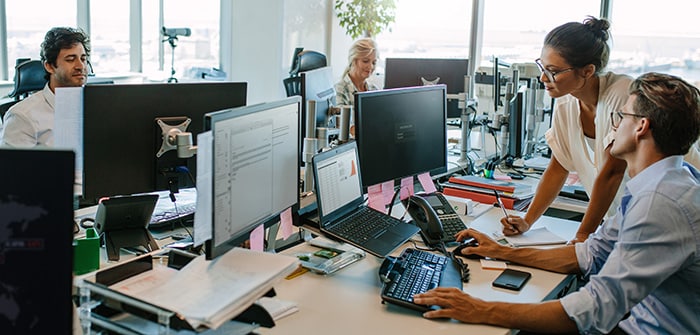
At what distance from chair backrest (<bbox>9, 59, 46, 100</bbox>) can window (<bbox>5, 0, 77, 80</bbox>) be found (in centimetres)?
115

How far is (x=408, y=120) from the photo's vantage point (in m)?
2.50

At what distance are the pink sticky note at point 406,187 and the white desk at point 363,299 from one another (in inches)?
16.2

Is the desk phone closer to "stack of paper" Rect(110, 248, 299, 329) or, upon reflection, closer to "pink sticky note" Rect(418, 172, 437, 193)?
"pink sticky note" Rect(418, 172, 437, 193)

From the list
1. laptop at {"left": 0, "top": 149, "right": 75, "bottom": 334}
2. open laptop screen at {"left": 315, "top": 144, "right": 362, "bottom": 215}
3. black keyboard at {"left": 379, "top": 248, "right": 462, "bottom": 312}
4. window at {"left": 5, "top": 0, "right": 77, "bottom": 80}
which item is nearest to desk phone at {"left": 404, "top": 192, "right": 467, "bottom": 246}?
black keyboard at {"left": 379, "top": 248, "right": 462, "bottom": 312}

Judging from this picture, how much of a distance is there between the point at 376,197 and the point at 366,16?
4593mm

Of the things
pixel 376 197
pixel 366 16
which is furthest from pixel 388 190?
pixel 366 16

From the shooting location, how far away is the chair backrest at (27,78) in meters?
4.26

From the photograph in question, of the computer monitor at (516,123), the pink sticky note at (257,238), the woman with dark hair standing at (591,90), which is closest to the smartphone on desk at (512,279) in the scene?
the woman with dark hair standing at (591,90)

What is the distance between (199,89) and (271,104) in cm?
52

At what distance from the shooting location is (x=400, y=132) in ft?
8.08

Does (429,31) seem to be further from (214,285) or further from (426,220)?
(214,285)

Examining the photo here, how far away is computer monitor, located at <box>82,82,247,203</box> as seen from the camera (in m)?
1.99

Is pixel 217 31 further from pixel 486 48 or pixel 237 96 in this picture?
pixel 237 96

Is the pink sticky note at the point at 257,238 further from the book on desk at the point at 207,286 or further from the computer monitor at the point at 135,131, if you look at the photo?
the computer monitor at the point at 135,131
